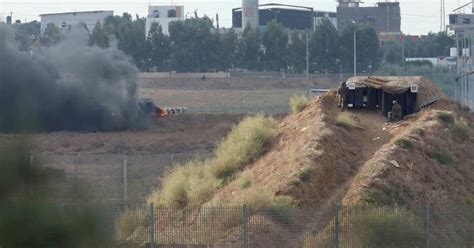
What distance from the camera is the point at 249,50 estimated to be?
114m

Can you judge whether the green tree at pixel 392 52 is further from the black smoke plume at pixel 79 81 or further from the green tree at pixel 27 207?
the green tree at pixel 27 207

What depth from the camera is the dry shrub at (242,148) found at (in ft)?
115

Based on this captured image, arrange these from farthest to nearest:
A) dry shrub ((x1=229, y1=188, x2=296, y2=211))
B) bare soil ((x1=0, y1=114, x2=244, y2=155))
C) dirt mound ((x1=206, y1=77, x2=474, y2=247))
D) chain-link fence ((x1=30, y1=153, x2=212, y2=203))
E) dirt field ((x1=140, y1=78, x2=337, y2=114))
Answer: dirt field ((x1=140, y1=78, x2=337, y2=114)), bare soil ((x1=0, y1=114, x2=244, y2=155)), chain-link fence ((x1=30, y1=153, x2=212, y2=203)), dirt mound ((x1=206, y1=77, x2=474, y2=247)), dry shrub ((x1=229, y1=188, x2=296, y2=211))

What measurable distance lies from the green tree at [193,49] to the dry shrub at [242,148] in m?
75.9

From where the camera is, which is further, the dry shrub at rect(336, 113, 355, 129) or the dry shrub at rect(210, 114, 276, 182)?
the dry shrub at rect(336, 113, 355, 129)

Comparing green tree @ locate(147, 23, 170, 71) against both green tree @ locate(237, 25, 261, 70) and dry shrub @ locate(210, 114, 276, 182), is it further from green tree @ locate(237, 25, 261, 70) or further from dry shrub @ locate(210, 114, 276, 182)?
dry shrub @ locate(210, 114, 276, 182)

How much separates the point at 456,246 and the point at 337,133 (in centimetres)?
777

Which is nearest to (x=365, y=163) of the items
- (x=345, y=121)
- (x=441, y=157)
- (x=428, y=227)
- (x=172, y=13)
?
(x=441, y=157)

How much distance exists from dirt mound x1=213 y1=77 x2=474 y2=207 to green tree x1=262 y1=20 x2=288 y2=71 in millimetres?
74859

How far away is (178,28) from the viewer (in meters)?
115

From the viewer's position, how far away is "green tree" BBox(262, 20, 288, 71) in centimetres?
11244

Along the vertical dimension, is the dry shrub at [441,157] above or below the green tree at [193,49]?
below

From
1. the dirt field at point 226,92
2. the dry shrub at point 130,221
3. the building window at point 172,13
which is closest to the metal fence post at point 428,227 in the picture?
the dry shrub at point 130,221

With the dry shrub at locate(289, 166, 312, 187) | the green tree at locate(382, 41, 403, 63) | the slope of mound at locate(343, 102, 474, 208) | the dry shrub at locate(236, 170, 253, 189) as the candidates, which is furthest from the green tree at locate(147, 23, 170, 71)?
the dry shrub at locate(289, 166, 312, 187)
